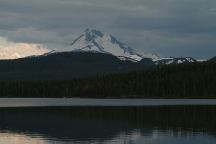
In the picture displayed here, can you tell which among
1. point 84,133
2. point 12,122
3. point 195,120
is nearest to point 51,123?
point 12,122

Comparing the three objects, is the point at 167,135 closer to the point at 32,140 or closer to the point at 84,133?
the point at 84,133

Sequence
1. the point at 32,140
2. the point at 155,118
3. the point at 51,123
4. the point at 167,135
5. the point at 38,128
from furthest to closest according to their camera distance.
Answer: the point at 155,118 → the point at 51,123 → the point at 38,128 → the point at 167,135 → the point at 32,140

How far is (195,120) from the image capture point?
293ft

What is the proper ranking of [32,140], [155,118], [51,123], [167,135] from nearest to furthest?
[32,140] → [167,135] → [51,123] → [155,118]

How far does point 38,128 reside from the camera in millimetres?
78062

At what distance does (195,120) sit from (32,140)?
3396 centimetres

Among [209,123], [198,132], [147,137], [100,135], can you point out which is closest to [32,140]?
[100,135]

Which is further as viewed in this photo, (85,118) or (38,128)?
(85,118)

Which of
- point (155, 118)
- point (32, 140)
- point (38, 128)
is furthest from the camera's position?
point (155, 118)

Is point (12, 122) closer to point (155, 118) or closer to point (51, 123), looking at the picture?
point (51, 123)

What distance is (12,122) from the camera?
8819 centimetres

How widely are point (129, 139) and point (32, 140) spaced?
10.9 m

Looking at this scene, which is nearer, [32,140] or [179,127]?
[32,140]

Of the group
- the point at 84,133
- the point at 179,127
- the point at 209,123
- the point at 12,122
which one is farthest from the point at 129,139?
the point at 12,122
